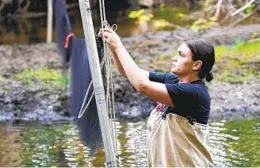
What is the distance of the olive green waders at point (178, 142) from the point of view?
3.09 meters

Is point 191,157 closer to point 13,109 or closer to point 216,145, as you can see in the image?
point 216,145

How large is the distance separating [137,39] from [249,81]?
469cm

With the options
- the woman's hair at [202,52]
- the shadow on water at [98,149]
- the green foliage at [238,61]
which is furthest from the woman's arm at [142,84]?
the green foliage at [238,61]

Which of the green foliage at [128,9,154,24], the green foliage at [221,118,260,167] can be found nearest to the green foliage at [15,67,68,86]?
the green foliage at [128,9,154,24]

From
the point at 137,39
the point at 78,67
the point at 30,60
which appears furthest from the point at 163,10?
the point at 78,67

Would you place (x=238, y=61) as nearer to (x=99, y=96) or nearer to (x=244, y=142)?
(x=244, y=142)

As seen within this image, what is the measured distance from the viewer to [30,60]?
42.3ft

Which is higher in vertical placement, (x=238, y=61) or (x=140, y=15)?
(x=140, y=15)

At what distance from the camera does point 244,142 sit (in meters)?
8.22

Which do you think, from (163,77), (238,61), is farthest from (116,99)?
(163,77)

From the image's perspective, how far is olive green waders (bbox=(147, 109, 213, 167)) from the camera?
309cm

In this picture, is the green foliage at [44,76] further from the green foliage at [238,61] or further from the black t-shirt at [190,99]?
the black t-shirt at [190,99]

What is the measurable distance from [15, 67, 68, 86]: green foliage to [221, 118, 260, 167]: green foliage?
2.89 meters

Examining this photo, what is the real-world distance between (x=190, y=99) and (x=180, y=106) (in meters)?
0.06
